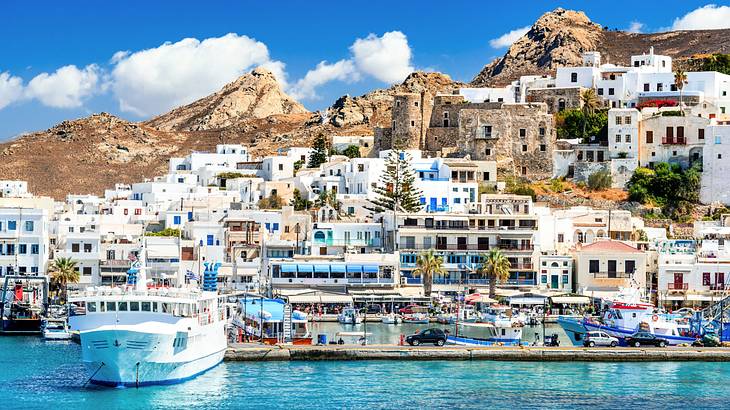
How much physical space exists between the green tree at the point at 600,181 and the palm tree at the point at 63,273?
3335 centimetres

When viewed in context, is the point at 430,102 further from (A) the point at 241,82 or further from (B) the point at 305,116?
(A) the point at 241,82

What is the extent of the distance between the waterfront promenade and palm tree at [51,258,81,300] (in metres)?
19.4

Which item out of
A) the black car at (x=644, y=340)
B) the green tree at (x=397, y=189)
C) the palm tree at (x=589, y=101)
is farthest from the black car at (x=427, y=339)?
the palm tree at (x=589, y=101)

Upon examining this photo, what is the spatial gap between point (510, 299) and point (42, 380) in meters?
29.4

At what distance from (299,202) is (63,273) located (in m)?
20.8

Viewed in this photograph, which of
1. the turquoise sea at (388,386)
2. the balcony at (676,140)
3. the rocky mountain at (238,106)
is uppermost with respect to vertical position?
the rocky mountain at (238,106)

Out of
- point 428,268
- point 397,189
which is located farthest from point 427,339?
point 397,189

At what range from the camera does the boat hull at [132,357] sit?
47.9 metres

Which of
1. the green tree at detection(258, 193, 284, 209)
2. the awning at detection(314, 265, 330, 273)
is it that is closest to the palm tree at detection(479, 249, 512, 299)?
the awning at detection(314, 265, 330, 273)

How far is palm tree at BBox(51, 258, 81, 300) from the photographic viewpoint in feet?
242

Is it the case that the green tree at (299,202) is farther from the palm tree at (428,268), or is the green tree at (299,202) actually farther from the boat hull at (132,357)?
the boat hull at (132,357)

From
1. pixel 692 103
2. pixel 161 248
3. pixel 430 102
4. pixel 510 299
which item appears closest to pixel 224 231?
pixel 161 248

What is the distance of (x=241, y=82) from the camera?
565ft

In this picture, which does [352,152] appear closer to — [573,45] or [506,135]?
[506,135]
